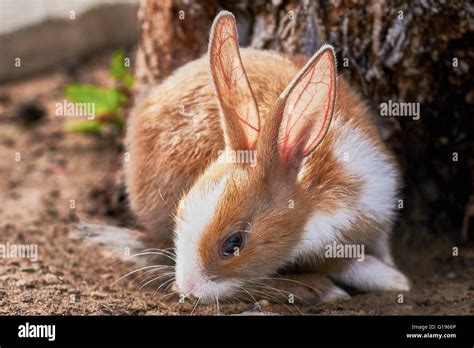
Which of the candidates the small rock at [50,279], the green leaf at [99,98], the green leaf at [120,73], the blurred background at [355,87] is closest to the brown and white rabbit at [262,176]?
the blurred background at [355,87]

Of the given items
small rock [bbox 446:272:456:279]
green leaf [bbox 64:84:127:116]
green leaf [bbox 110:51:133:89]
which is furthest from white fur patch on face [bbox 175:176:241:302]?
green leaf [bbox 110:51:133:89]

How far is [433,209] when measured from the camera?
227 inches

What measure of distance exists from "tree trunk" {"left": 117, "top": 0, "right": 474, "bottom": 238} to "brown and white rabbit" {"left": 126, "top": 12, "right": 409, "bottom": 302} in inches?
13.3

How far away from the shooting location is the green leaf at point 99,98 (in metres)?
6.48

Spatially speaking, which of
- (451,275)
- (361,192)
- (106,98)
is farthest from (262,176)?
(106,98)

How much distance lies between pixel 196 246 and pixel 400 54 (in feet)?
6.24

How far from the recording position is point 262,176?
4.18 m

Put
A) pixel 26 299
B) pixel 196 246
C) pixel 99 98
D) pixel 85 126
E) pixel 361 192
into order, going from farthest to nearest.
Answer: pixel 85 126, pixel 99 98, pixel 361 192, pixel 26 299, pixel 196 246

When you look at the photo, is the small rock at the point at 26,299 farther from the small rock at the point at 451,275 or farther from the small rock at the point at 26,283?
Answer: the small rock at the point at 451,275

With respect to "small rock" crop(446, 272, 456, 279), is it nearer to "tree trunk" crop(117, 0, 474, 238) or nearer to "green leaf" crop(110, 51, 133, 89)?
"tree trunk" crop(117, 0, 474, 238)

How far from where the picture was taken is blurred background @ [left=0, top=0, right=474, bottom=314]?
16.3 ft

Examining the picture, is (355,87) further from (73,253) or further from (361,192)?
(73,253)

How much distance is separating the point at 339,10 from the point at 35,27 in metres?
3.78
